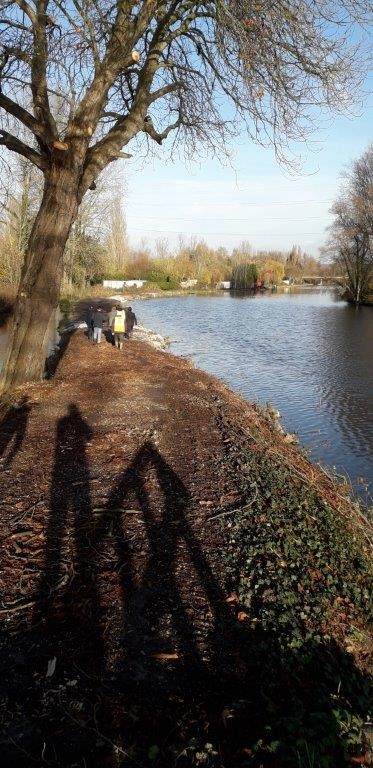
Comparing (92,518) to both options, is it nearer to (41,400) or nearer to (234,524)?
(234,524)

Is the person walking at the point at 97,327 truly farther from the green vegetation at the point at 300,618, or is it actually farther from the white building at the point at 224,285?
the white building at the point at 224,285

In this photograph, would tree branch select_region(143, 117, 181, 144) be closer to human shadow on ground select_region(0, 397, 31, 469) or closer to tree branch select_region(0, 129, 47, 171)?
tree branch select_region(0, 129, 47, 171)

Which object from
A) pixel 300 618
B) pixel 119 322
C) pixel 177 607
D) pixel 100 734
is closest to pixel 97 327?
pixel 119 322

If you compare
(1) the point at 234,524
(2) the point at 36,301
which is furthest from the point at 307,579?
(2) the point at 36,301

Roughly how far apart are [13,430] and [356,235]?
47025mm

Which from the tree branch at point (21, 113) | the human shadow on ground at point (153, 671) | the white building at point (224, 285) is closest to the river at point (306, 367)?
the human shadow on ground at point (153, 671)

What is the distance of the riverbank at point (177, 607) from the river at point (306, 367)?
11.9 feet

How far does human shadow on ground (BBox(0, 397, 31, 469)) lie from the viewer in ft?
20.4

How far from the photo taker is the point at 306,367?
18.5 m

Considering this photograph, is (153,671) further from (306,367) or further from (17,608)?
(306,367)

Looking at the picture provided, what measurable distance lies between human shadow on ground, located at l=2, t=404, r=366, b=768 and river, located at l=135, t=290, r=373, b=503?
5.11m

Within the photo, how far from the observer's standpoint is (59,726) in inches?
99.5

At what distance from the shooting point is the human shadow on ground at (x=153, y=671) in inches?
96.5

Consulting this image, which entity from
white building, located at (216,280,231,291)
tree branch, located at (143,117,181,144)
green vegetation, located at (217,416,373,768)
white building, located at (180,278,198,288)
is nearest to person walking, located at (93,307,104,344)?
tree branch, located at (143,117,181,144)
